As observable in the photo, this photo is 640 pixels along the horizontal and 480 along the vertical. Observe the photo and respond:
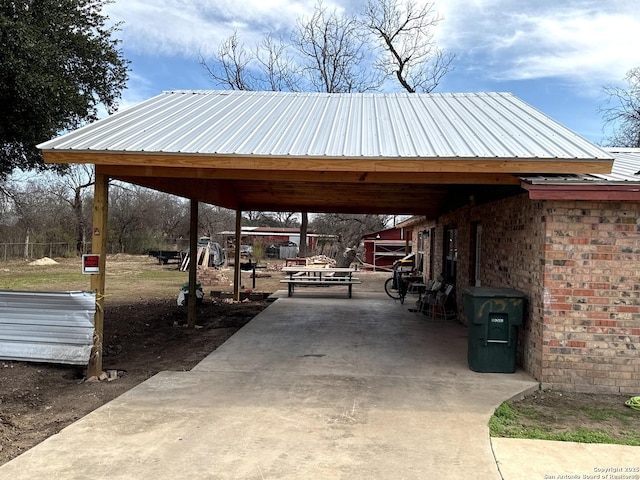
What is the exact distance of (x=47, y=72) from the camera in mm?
10016

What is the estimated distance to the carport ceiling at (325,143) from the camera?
20.0ft

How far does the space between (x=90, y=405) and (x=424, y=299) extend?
853 centimetres

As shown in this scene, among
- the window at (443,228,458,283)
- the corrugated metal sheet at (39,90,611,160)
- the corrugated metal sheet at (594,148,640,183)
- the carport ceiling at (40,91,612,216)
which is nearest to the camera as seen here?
the carport ceiling at (40,91,612,216)

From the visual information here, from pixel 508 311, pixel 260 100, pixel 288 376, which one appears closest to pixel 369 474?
pixel 288 376

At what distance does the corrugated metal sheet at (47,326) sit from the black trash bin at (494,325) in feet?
15.7

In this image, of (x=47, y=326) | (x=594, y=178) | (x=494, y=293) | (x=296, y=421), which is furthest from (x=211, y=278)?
(x=594, y=178)

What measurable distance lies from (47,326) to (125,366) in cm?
118

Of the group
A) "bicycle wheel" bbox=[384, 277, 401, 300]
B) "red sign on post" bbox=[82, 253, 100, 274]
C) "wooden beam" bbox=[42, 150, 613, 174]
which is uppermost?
"wooden beam" bbox=[42, 150, 613, 174]

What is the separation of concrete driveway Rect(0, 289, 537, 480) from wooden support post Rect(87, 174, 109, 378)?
2.74 ft

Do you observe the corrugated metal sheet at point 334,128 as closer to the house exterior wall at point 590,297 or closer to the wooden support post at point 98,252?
the wooden support post at point 98,252

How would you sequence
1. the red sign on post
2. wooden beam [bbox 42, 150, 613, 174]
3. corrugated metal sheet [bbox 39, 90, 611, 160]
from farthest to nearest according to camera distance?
the red sign on post, corrugated metal sheet [bbox 39, 90, 611, 160], wooden beam [bbox 42, 150, 613, 174]

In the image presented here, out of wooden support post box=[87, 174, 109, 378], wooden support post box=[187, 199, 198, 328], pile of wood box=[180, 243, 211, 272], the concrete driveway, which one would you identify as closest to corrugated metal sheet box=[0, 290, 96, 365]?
wooden support post box=[87, 174, 109, 378]

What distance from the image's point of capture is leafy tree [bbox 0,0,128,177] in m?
9.23

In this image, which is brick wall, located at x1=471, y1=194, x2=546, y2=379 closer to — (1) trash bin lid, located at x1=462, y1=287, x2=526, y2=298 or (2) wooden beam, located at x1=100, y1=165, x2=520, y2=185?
(1) trash bin lid, located at x1=462, y1=287, x2=526, y2=298
